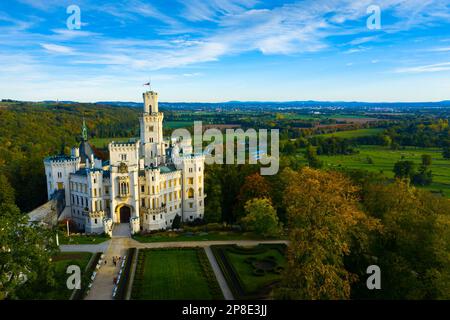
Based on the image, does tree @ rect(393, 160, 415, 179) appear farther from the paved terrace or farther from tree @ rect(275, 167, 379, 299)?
tree @ rect(275, 167, 379, 299)

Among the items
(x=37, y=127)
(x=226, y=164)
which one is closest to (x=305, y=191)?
(x=226, y=164)

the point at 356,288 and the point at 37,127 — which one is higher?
the point at 37,127

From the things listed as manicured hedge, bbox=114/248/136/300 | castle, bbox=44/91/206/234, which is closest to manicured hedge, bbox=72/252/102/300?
manicured hedge, bbox=114/248/136/300

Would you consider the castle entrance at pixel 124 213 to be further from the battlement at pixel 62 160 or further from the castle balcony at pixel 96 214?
the battlement at pixel 62 160

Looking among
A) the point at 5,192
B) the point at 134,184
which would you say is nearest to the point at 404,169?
the point at 134,184

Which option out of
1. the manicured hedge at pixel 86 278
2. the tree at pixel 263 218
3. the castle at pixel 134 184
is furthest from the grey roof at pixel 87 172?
the tree at pixel 263 218

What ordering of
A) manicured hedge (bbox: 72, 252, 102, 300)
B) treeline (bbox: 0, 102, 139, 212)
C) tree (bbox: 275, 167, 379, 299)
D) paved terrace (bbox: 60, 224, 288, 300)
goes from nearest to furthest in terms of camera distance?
tree (bbox: 275, 167, 379, 299) → manicured hedge (bbox: 72, 252, 102, 300) → paved terrace (bbox: 60, 224, 288, 300) → treeline (bbox: 0, 102, 139, 212)
